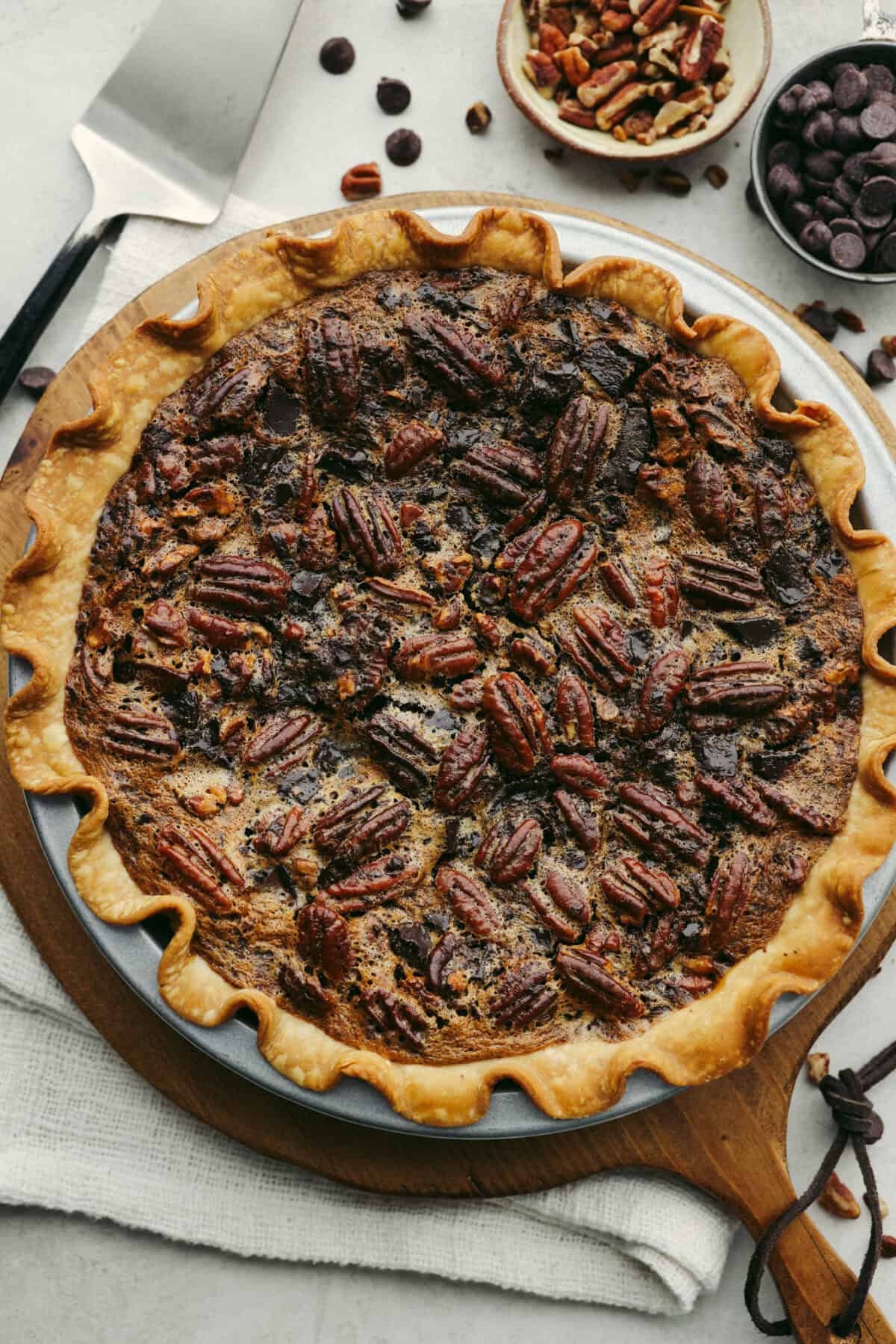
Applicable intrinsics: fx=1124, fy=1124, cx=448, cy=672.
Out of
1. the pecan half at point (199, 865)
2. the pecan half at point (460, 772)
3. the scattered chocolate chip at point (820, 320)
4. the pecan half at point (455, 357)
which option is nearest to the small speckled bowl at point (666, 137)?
the scattered chocolate chip at point (820, 320)

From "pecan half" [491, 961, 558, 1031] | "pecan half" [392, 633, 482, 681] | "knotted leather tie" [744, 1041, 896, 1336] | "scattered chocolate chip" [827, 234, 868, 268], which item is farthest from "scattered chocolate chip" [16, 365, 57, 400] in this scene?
"knotted leather tie" [744, 1041, 896, 1336]

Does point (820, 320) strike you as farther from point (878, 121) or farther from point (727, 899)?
point (727, 899)

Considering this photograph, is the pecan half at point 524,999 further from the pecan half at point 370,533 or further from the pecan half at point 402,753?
the pecan half at point 370,533

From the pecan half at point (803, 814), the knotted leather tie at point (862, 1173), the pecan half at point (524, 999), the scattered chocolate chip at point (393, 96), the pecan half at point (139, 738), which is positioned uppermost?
the scattered chocolate chip at point (393, 96)

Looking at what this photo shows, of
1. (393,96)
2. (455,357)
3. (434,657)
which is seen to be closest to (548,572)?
(434,657)

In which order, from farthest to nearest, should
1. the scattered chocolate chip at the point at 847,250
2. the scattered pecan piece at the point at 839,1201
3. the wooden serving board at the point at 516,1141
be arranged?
the scattered chocolate chip at the point at 847,250 < the scattered pecan piece at the point at 839,1201 < the wooden serving board at the point at 516,1141

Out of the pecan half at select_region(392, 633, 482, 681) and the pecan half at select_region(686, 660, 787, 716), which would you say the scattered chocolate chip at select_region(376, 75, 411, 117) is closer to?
the pecan half at select_region(392, 633, 482, 681)

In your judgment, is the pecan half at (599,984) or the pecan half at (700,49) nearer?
the pecan half at (599,984)
